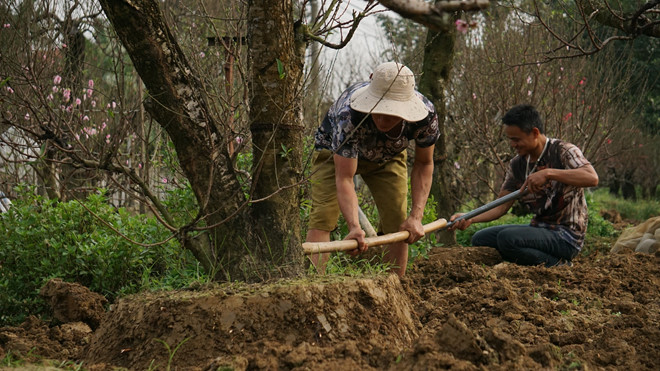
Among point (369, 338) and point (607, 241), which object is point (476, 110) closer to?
point (607, 241)

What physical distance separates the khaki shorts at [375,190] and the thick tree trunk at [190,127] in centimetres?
104

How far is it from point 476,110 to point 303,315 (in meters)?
6.61

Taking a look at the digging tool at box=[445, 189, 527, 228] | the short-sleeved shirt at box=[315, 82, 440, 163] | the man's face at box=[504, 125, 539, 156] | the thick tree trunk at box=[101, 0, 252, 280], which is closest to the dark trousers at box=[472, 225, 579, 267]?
the digging tool at box=[445, 189, 527, 228]

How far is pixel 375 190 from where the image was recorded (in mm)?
4699

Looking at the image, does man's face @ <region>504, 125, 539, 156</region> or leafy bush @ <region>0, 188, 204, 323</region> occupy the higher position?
man's face @ <region>504, 125, 539, 156</region>

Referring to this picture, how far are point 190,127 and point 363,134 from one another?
1.31 meters

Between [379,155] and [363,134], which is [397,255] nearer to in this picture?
[379,155]

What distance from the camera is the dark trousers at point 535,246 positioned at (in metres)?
5.88

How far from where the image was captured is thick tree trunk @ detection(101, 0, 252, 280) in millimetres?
2980

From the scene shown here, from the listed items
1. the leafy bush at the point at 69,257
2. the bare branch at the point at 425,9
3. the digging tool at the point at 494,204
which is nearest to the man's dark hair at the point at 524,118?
the digging tool at the point at 494,204

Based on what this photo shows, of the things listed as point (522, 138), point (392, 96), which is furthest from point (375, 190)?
point (522, 138)

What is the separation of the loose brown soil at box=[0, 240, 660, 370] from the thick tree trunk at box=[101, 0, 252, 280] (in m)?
0.32

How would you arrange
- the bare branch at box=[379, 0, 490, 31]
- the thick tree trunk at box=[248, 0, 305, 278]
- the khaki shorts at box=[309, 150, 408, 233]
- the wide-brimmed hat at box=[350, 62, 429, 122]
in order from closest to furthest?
the bare branch at box=[379, 0, 490, 31], the thick tree trunk at box=[248, 0, 305, 278], the wide-brimmed hat at box=[350, 62, 429, 122], the khaki shorts at box=[309, 150, 408, 233]

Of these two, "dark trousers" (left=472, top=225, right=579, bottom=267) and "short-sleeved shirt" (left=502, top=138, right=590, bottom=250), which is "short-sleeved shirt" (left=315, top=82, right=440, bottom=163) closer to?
"short-sleeved shirt" (left=502, top=138, right=590, bottom=250)
